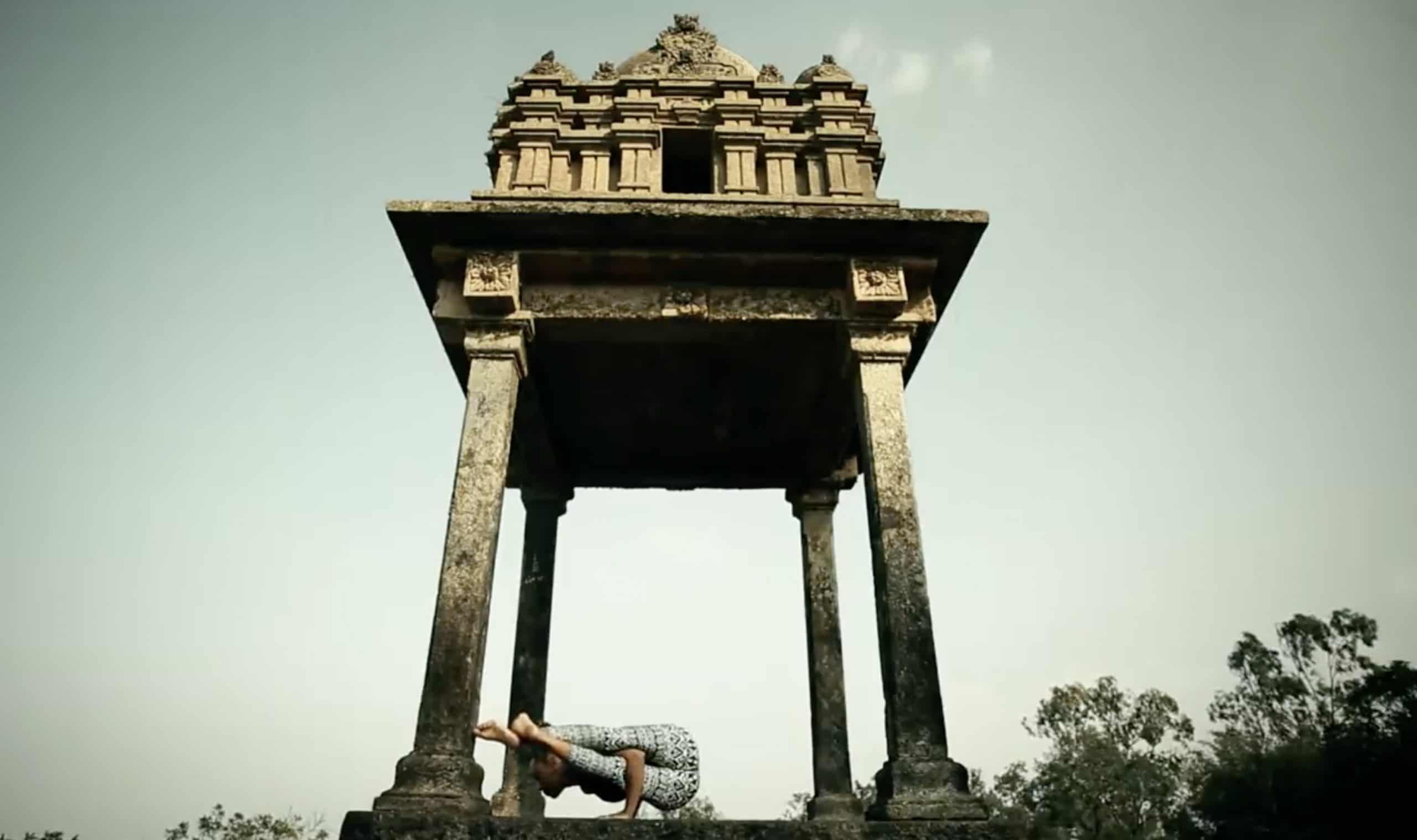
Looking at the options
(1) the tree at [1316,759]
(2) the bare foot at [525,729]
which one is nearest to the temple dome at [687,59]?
(2) the bare foot at [525,729]

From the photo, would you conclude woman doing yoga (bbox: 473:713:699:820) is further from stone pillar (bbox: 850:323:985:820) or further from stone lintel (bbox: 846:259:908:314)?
stone lintel (bbox: 846:259:908:314)

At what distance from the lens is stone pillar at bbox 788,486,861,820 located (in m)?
9.97

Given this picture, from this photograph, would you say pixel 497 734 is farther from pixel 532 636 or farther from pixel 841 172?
pixel 841 172

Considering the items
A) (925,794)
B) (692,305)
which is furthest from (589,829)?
(692,305)

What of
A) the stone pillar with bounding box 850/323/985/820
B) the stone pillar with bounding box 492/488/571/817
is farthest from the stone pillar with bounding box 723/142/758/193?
the stone pillar with bounding box 492/488/571/817

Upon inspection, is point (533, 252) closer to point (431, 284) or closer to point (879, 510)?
point (431, 284)

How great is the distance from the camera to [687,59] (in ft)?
37.3

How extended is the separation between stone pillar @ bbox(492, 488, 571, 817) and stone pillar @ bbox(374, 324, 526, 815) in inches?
136

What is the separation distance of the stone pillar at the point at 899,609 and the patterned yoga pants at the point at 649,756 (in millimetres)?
1547

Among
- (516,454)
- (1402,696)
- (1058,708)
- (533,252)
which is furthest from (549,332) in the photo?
(1058,708)

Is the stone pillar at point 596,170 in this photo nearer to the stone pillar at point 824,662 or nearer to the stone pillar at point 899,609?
the stone pillar at point 899,609

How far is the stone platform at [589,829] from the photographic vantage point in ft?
17.6

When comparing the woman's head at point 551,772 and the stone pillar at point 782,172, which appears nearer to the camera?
the woman's head at point 551,772

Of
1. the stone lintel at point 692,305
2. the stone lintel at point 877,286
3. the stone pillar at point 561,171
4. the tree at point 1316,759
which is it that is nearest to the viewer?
the stone lintel at point 877,286
